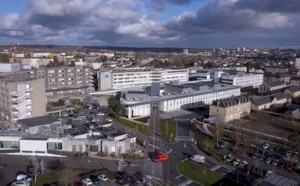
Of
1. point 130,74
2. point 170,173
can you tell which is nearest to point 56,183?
point 170,173

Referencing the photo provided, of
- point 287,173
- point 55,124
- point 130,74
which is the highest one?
point 130,74

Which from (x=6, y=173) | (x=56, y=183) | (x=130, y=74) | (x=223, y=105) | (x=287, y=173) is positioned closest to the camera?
(x=56, y=183)

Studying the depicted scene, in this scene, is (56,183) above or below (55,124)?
below

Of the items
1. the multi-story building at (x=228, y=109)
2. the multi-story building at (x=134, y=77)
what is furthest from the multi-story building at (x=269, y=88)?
the multi-story building at (x=228, y=109)

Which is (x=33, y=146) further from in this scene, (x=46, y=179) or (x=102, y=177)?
(x=102, y=177)

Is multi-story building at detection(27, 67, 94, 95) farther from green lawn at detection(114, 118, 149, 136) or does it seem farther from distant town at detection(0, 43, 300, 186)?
green lawn at detection(114, 118, 149, 136)

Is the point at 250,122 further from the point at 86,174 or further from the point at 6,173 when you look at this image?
the point at 6,173

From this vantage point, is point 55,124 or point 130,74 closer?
point 55,124

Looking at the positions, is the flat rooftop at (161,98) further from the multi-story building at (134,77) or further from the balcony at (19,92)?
the multi-story building at (134,77)
